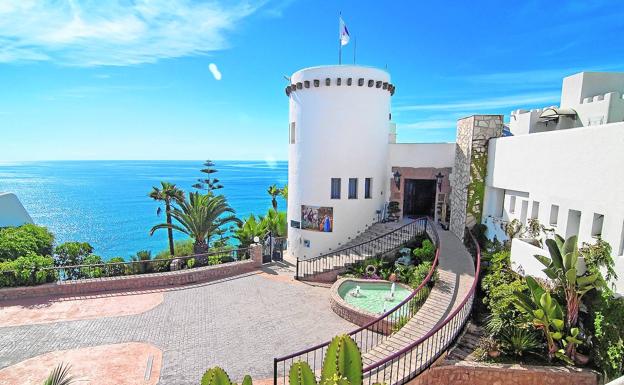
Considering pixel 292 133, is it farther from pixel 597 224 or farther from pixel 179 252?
pixel 597 224

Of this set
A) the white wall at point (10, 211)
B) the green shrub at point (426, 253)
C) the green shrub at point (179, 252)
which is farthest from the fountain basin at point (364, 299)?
the white wall at point (10, 211)

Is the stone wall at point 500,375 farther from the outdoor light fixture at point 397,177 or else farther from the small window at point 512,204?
the outdoor light fixture at point 397,177

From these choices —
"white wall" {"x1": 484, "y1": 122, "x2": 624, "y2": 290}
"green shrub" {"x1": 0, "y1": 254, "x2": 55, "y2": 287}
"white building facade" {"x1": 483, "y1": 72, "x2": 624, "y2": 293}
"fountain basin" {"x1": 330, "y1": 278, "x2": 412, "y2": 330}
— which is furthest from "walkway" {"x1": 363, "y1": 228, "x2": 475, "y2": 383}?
"green shrub" {"x1": 0, "y1": 254, "x2": 55, "y2": 287}

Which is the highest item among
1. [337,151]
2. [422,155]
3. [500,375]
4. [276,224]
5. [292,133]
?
[292,133]

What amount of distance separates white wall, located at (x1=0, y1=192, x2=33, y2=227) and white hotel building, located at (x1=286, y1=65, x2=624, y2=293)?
16.9 m

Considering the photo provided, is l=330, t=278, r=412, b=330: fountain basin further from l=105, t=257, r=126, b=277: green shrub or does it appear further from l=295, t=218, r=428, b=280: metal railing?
l=105, t=257, r=126, b=277: green shrub

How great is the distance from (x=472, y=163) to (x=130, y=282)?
16325mm

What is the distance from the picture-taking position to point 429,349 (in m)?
8.39

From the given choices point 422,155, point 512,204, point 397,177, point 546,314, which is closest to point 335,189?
point 397,177

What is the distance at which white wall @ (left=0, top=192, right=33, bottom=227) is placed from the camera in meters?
18.9

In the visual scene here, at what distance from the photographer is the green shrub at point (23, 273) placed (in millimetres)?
12828

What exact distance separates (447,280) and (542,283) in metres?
3.34

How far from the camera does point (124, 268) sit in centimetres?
1473

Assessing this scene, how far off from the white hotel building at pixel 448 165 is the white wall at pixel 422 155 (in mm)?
57
